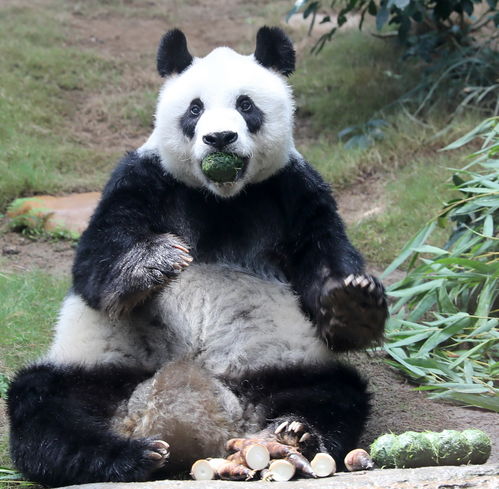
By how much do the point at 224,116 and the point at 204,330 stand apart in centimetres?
88

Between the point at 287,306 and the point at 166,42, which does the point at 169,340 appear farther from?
the point at 166,42

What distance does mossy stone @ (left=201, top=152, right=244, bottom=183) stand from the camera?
337cm

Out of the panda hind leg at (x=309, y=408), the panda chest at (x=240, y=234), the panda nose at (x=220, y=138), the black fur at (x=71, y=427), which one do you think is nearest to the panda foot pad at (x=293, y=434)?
the panda hind leg at (x=309, y=408)

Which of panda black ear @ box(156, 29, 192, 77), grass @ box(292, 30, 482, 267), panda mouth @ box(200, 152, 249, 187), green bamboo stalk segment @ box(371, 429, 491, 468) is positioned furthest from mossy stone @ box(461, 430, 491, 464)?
grass @ box(292, 30, 482, 267)

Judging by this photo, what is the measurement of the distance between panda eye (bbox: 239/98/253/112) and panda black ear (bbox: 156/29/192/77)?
17.7 inches

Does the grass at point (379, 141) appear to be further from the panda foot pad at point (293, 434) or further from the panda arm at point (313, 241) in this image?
the panda foot pad at point (293, 434)

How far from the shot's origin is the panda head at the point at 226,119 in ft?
11.4

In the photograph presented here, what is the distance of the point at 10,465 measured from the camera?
3.33m

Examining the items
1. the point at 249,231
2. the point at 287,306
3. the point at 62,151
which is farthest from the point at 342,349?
the point at 62,151

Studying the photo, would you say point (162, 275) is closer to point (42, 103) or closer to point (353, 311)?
point (353, 311)

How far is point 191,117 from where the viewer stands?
3.59 meters

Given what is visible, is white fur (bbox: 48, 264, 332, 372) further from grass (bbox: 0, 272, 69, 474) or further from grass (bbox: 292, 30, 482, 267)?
grass (bbox: 292, 30, 482, 267)

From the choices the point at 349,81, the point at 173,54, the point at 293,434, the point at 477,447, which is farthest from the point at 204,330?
the point at 349,81

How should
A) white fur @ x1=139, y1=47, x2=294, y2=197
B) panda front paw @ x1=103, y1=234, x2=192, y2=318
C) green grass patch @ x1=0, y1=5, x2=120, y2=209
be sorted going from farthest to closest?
green grass patch @ x1=0, y1=5, x2=120, y2=209 < white fur @ x1=139, y1=47, x2=294, y2=197 < panda front paw @ x1=103, y1=234, x2=192, y2=318
